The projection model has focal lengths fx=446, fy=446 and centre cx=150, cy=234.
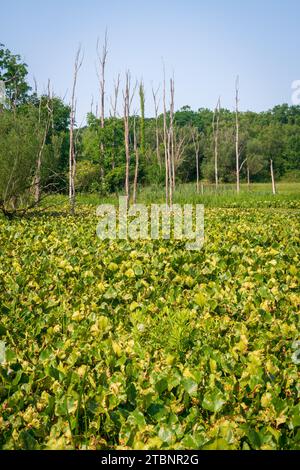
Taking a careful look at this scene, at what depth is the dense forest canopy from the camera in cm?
1456

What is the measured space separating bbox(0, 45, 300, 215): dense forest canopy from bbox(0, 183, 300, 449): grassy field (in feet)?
25.1

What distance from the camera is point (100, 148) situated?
2736 cm

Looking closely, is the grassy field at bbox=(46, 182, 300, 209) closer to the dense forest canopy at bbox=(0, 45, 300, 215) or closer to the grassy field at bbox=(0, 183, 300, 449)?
the dense forest canopy at bbox=(0, 45, 300, 215)

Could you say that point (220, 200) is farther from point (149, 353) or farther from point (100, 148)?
point (149, 353)

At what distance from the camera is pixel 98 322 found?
356cm

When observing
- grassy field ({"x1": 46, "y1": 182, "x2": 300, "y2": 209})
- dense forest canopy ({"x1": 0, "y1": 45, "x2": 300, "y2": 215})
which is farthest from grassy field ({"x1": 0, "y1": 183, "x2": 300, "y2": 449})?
grassy field ({"x1": 46, "y1": 182, "x2": 300, "y2": 209})

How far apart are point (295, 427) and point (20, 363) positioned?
5.66ft

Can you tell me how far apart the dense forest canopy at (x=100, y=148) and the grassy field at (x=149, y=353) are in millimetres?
7649

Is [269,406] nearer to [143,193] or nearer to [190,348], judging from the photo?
[190,348]

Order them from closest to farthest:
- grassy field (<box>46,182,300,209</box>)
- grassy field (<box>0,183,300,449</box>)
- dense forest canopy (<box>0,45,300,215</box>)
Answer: grassy field (<box>0,183,300,449</box>) < dense forest canopy (<box>0,45,300,215</box>) < grassy field (<box>46,182,300,209</box>)

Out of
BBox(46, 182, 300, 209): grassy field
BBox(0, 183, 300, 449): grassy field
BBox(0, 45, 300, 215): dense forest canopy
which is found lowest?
BBox(0, 183, 300, 449): grassy field

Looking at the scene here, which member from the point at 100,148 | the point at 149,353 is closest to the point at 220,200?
the point at 100,148

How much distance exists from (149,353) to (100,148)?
25208mm
